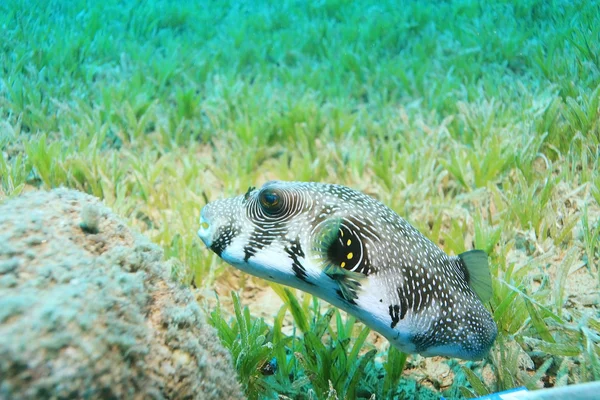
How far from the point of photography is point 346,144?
14.6 ft

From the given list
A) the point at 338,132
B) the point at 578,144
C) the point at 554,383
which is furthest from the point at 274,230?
the point at 578,144

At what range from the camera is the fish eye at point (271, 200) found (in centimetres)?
191

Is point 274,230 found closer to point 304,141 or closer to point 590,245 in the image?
point 590,245

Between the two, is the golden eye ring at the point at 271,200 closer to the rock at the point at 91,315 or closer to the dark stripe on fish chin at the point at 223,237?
the dark stripe on fish chin at the point at 223,237

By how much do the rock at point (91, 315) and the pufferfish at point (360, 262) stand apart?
1.39ft

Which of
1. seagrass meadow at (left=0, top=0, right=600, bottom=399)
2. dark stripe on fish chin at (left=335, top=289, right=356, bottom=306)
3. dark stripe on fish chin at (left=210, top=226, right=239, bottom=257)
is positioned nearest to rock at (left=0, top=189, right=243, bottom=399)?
dark stripe on fish chin at (left=210, top=226, right=239, bottom=257)

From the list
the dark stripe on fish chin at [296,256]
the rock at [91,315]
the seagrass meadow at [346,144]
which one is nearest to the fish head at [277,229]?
the dark stripe on fish chin at [296,256]

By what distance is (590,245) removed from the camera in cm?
294

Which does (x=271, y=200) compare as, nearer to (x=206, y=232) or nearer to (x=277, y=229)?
(x=277, y=229)

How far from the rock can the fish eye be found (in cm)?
52

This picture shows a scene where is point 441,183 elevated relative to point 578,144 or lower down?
lower down

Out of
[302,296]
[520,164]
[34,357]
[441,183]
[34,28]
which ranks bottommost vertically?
[302,296]

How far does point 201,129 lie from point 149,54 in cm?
217

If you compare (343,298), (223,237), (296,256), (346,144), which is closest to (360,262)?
(343,298)
